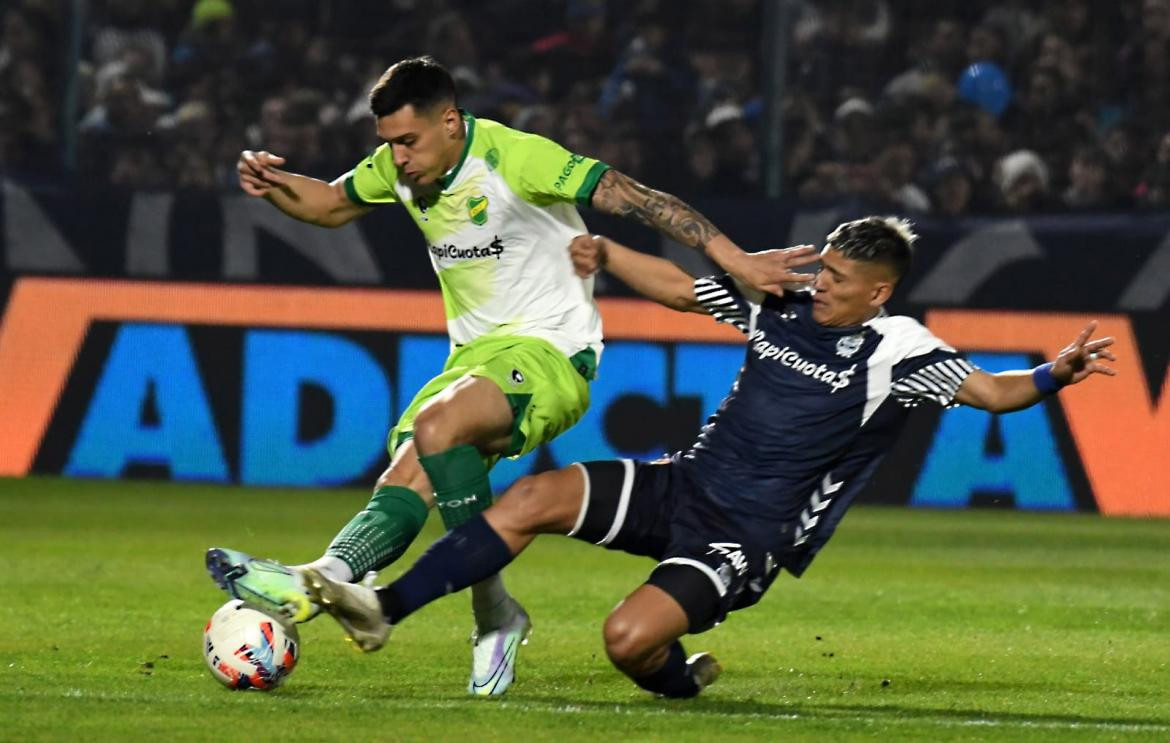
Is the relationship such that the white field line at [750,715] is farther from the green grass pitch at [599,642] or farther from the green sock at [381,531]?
the green sock at [381,531]

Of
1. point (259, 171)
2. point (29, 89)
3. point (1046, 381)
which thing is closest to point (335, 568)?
point (259, 171)

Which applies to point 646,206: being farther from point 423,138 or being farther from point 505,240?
point 423,138

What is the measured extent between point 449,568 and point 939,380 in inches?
60.3

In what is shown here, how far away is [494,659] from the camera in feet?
22.0

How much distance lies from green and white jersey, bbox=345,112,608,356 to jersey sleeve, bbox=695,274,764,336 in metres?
0.61

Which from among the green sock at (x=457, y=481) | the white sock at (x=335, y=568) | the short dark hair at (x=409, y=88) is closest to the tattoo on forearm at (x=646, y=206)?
the short dark hair at (x=409, y=88)

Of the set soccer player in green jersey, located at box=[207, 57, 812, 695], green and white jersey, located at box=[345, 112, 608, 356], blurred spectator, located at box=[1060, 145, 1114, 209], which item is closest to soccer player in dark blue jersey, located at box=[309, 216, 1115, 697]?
soccer player in green jersey, located at box=[207, 57, 812, 695]

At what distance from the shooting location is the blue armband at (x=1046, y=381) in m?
6.27

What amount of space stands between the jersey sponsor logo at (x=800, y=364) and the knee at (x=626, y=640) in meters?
0.94

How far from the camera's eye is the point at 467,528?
634 cm

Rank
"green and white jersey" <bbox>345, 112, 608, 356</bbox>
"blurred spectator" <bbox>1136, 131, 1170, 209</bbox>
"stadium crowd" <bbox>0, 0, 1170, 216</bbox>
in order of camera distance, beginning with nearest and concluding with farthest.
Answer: "green and white jersey" <bbox>345, 112, 608, 356</bbox> < "blurred spectator" <bbox>1136, 131, 1170, 209</bbox> < "stadium crowd" <bbox>0, 0, 1170, 216</bbox>

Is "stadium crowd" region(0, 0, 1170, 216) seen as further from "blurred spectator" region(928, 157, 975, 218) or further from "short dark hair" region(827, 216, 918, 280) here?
"short dark hair" region(827, 216, 918, 280)

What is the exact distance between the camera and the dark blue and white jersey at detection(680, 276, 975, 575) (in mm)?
6477

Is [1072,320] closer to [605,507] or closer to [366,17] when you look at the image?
[366,17]
